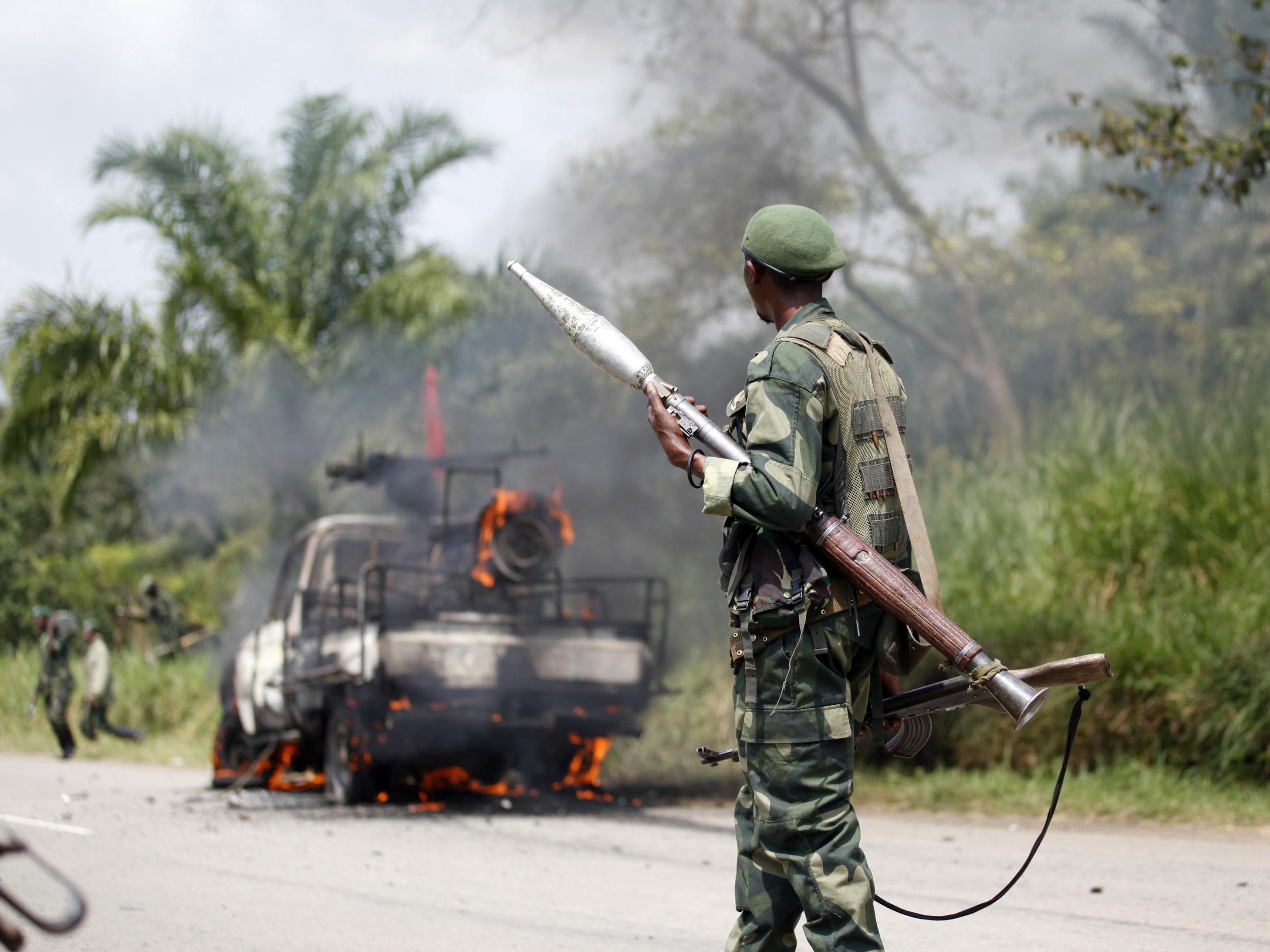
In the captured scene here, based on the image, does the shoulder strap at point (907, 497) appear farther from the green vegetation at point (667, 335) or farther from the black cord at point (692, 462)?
the green vegetation at point (667, 335)

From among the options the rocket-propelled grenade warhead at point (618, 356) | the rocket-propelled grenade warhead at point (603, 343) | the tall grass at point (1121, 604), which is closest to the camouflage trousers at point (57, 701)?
the tall grass at point (1121, 604)

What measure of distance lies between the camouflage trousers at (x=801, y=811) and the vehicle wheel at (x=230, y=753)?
7463 millimetres

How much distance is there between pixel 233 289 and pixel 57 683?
5.24m

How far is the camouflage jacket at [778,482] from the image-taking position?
259 cm

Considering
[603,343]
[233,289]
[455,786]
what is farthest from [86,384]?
[603,343]

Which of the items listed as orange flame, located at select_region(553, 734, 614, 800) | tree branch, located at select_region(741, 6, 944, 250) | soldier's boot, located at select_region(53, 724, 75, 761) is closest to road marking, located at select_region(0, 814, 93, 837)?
orange flame, located at select_region(553, 734, 614, 800)

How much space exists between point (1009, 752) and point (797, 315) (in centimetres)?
586

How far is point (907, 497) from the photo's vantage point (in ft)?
9.20

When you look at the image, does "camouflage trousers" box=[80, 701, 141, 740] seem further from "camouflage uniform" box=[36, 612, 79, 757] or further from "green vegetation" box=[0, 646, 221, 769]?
"green vegetation" box=[0, 646, 221, 769]

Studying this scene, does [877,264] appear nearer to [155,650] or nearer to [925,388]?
[925,388]

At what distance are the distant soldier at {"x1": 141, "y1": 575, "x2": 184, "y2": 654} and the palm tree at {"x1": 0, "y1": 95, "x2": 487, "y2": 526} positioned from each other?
1.53 m

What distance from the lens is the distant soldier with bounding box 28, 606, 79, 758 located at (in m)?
13.2

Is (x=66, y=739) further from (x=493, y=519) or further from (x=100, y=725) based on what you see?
(x=493, y=519)

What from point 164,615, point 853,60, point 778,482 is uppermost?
point 853,60
